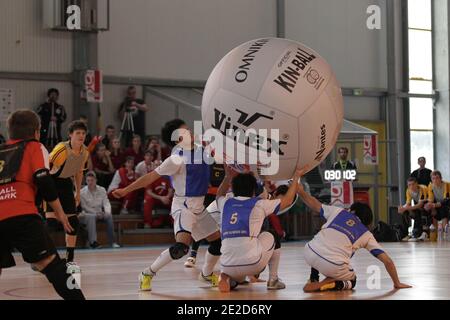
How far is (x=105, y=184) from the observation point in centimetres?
1923

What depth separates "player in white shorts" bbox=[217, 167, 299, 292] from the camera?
8.00 metres

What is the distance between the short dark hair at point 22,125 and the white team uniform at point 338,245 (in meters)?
3.07

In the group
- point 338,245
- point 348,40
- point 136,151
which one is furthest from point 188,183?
point 348,40

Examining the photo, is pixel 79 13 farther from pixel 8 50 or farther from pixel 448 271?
pixel 448 271

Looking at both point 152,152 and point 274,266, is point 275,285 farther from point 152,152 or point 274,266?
point 152,152

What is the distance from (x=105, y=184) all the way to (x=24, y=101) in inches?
121

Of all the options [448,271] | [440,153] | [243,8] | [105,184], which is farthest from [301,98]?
[440,153]

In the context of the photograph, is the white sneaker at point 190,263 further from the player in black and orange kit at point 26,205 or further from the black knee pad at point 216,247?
the player in black and orange kit at point 26,205

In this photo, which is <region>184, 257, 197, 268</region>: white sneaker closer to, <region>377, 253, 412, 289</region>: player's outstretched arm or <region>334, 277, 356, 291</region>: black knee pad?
<region>334, 277, 356, 291</region>: black knee pad

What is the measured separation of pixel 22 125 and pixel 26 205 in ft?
1.89

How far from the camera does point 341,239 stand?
27.1 feet

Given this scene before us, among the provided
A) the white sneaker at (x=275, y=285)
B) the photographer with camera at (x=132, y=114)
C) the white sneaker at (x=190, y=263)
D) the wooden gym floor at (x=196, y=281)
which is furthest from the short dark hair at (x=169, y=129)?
the photographer with camera at (x=132, y=114)

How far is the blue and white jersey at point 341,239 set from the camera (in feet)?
26.9

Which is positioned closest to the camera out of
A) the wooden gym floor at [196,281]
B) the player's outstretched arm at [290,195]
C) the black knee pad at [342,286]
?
the player's outstretched arm at [290,195]
